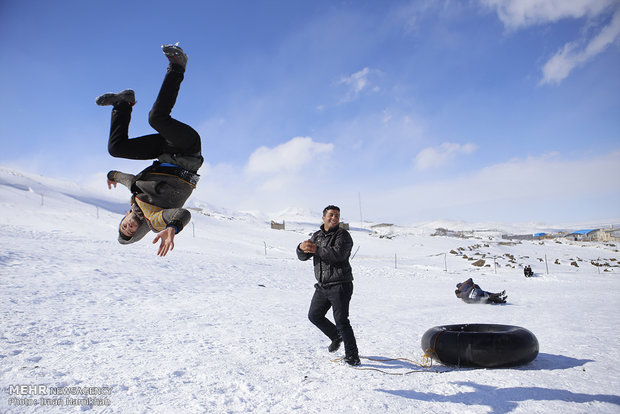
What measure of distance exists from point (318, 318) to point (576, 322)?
7.61 meters

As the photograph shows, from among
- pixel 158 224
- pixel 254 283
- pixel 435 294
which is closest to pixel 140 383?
pixel 158 224

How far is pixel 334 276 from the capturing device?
542 centimetres

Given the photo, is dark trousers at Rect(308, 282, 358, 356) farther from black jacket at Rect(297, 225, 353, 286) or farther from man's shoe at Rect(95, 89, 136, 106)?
man's shoe at Rect(95, 89, 136, 106)

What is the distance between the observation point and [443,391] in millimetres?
4418

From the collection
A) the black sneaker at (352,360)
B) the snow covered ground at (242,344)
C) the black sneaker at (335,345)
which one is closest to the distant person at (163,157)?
the snow covered ground at (242,344)

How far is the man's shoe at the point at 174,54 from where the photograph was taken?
2781 mm

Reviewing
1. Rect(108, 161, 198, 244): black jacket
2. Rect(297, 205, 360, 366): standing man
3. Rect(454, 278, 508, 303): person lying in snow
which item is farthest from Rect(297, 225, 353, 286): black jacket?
Rect(454, 278, 508, 303): person lying in snow

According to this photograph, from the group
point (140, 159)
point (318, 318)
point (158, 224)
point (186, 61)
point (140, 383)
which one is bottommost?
point (140, 383)

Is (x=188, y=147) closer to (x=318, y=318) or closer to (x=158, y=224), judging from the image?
(x=158, y=224)

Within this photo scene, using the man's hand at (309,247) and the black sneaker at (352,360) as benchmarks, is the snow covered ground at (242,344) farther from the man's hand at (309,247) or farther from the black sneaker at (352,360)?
the man's hand at (309,247)

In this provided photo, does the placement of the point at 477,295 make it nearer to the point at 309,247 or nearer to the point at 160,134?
the point at 309,247

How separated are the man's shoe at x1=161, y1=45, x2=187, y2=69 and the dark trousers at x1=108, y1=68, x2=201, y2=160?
84mm

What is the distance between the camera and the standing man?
533 cm

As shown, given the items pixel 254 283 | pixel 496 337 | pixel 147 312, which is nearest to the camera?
pixel 496 337
